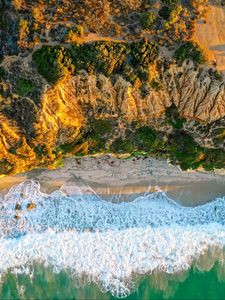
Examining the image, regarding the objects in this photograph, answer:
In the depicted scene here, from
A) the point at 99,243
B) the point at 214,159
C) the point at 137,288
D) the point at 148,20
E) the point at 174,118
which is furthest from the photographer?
the point at 137,288

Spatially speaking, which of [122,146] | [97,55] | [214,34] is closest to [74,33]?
[97,55]

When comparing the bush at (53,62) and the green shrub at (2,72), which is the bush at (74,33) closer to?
the bush at (53,62)

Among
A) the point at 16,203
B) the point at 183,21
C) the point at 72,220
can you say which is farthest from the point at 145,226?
the point at 183,21

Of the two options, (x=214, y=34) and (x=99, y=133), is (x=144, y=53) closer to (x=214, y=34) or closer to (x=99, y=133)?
(x=214, y=34)

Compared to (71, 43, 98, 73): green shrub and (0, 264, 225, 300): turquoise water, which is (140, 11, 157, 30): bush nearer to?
(71, 43, 98, 73): green shrub

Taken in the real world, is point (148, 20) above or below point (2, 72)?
above

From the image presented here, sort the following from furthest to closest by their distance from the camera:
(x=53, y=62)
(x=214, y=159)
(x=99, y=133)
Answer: (x=214, y=159)
(x=99, y=133)
(x=53, y=62)

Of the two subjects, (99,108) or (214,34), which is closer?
(214,34)
